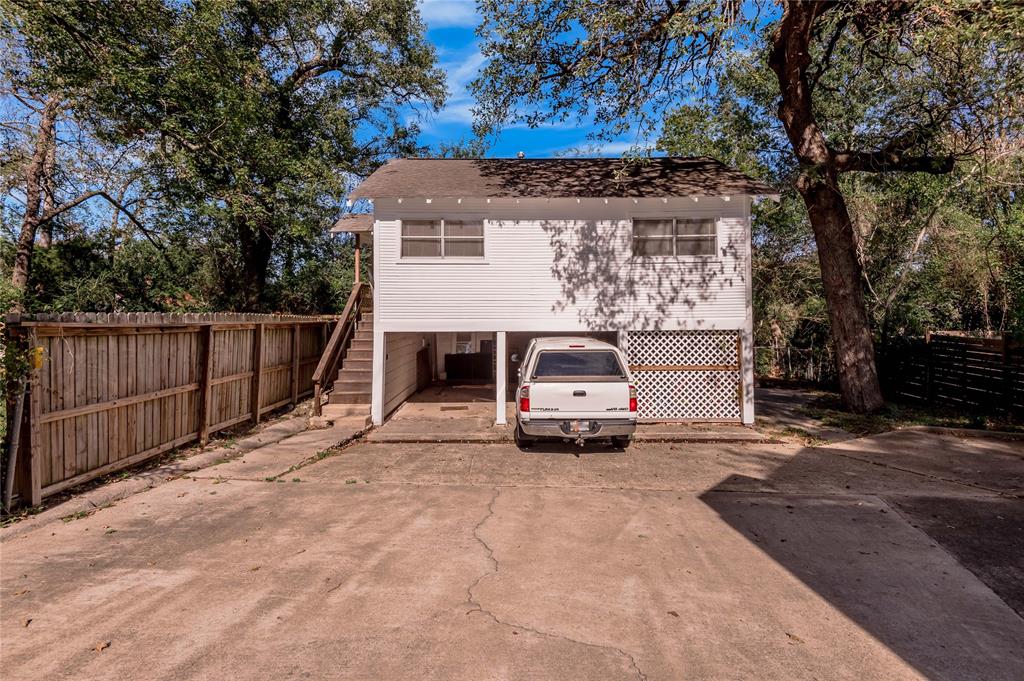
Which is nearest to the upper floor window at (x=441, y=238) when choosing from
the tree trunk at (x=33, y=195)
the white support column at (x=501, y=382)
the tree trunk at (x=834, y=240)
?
the white support column at (x=501, y=382)

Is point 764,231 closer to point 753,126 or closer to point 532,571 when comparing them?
point 753,126

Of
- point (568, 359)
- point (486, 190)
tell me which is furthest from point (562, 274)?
point (568, 359)

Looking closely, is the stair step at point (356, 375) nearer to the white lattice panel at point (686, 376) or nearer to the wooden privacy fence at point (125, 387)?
the wooden privacy fence at point (125, 387)

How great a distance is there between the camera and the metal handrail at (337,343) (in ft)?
36.7

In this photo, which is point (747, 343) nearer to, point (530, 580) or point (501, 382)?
point (501, 382)

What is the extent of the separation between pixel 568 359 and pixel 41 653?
23.6 ft

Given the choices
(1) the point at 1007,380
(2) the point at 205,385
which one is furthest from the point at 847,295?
(2) the point at 205,385

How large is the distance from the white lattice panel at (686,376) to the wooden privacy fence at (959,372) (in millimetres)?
6202

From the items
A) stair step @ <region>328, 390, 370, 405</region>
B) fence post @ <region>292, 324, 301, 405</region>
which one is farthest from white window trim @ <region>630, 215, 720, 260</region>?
fence post @ <region>292, 324, 301, 405</region>

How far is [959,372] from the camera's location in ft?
42.1

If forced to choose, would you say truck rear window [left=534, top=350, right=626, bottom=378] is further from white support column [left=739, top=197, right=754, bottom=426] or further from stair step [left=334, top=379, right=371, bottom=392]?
stair step [left=334, top=379, right=371, bottom=392]

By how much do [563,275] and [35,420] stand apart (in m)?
9.40

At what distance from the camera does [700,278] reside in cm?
1162

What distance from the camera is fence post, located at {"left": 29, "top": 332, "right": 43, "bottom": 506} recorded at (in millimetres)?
5637
